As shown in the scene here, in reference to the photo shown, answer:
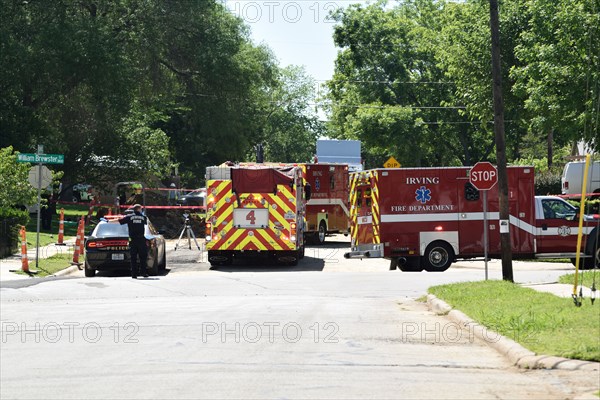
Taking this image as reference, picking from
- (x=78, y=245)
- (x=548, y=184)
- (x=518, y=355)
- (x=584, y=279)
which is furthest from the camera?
(x=548, y=184)

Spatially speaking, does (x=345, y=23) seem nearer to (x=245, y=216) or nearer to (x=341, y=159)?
(x=341, y=159)

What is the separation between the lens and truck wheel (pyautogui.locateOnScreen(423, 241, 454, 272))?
88.4ft

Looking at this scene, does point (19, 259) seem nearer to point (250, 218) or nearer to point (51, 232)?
point (250, 218)

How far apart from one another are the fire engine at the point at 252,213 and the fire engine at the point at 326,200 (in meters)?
9.11

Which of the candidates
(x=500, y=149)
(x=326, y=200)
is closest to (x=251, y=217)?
(x=500, y=149)

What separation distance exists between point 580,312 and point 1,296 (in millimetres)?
10977

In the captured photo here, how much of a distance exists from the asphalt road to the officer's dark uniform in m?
3.51

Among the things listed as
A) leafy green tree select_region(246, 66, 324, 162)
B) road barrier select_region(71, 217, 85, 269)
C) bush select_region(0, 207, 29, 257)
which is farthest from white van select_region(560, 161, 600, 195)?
leafy green tree select_region(246, 66, 324, 162)

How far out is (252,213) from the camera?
28.6 metres

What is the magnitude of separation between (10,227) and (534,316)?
20902mm

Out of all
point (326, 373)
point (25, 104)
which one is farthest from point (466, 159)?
point (326, 373)

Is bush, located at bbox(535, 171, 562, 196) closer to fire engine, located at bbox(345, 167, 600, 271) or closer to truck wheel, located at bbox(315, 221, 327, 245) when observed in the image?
truck wheel, located at bbox(315, 221, 327, 245)

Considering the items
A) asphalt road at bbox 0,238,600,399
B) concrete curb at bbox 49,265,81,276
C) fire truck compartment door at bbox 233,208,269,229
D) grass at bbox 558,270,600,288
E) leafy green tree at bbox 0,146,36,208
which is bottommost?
asphalt road at bbox 0,238,600,399

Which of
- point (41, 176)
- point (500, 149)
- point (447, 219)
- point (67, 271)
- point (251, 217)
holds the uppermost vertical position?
point (500, 149)
